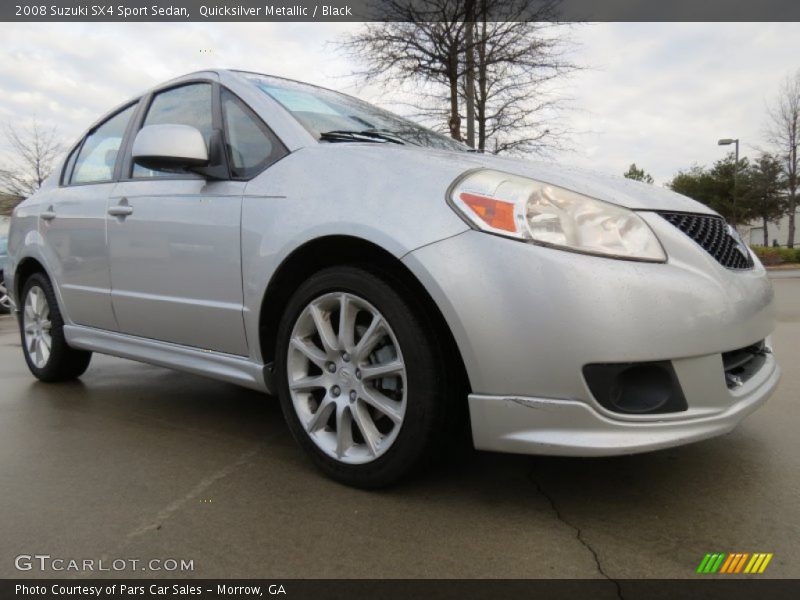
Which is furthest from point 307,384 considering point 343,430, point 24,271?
point 24,271

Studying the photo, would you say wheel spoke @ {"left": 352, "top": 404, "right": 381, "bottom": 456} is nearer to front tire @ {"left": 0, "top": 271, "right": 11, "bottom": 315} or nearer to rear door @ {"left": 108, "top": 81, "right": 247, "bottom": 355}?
rear door @ {"left": 108, "top": 81, "right": 247, "bottom": 355}

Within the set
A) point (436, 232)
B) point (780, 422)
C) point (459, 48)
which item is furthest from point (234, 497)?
point (459, 48)

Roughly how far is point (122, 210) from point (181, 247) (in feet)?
1.94

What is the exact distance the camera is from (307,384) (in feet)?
7.90

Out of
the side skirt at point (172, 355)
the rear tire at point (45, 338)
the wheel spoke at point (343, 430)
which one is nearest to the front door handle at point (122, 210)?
the side skirt at point (172, 355)

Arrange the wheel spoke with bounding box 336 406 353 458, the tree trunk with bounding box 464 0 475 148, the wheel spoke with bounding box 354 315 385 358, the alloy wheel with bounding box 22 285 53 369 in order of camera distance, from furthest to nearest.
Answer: the tree trunk with bounding box 464 0 475 148, the alloy wheel with bounding box 22 285 53 369, the wheel spoke with bounding box 336 406 353 458, the wheel spoke with bounding box 354 315 385 358

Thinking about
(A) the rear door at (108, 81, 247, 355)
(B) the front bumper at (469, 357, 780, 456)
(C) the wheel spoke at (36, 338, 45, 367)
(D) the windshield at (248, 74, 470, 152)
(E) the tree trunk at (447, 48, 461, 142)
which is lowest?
(C) the wheel spoke at (36, 338, 45, 367)

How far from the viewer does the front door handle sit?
125 inches

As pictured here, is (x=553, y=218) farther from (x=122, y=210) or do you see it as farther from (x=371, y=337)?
(x=122, y=210)

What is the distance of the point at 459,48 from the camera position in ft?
40.8

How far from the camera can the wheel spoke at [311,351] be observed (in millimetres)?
2377

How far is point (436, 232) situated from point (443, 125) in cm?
1235

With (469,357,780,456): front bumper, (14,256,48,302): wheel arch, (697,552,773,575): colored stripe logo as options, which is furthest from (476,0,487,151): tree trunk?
(697,552,773,575): colored stripe logo

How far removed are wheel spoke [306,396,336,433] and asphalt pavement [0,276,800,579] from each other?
213mm
